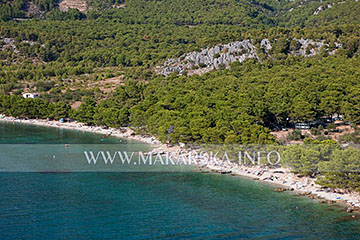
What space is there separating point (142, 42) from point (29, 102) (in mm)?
50577

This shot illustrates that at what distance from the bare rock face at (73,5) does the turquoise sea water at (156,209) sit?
135622 mm

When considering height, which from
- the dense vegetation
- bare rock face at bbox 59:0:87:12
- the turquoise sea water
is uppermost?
bare rock face at bbox 59:0:87:12

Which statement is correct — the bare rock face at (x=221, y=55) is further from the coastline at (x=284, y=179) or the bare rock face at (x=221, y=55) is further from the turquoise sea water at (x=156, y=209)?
the turquoise sea water at (x=156, y=209)

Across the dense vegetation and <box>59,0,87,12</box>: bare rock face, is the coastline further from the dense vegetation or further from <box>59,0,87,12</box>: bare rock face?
<box>59,0,87,12</box>: bare rock face

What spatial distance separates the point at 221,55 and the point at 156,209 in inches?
2728

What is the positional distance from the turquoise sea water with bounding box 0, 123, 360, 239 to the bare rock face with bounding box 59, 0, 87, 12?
135622 mm

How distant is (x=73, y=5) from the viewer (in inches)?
7156

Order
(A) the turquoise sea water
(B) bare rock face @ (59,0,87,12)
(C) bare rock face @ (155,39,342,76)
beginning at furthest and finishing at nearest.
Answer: (B) bare rock face @ (59,0,87,12) → (C) bare rock face @ (155,39,342,76) → (A) the turquoise sea water

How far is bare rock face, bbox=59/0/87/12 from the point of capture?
179225mm

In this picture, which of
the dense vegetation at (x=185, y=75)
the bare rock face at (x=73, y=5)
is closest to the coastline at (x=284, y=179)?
the dense vegetation at (x=185, y=75)

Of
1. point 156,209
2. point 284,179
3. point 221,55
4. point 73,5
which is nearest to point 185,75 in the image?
point 221,55

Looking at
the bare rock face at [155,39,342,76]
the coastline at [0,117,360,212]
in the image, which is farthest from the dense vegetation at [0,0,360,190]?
the bare rock face at [155,39,342,76]

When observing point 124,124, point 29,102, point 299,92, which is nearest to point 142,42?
point 29,102

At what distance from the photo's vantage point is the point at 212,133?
60344mm
